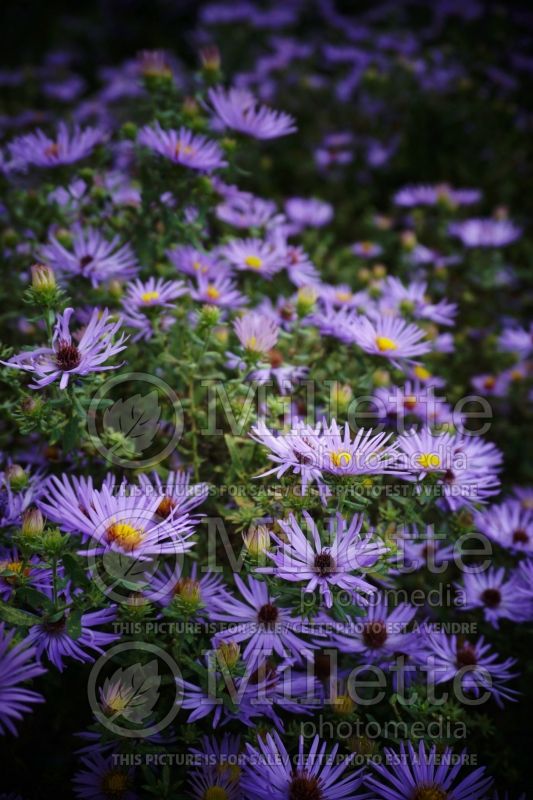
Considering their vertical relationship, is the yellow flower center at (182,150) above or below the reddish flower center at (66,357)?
above

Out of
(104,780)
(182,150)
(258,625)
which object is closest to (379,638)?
(258,625)

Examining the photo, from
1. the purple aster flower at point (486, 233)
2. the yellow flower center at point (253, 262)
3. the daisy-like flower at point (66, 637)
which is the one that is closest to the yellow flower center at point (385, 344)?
the yellow flower center at point (253, 262)

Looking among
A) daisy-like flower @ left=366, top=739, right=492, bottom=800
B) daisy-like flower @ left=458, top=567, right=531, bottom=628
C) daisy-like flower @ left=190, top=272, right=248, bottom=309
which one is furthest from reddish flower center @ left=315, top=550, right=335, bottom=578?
daisy-like flower @ left=190, top=272, right=248, bottom=309

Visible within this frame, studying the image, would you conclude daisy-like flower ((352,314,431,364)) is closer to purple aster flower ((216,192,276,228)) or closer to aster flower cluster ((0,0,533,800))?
aster flower cluster ((0,0,533,800))

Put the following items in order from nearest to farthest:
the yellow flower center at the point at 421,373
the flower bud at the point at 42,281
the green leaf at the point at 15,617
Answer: the green leaf at the point at 15,617 < the flower bud at the point at 42,281 < the yellow flower center at the point at 421,373

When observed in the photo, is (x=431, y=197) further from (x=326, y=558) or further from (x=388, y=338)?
(x=326, y=558)

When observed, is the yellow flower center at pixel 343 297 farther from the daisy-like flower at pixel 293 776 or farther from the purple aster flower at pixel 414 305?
the daisy-like flower at pixel 293 776
